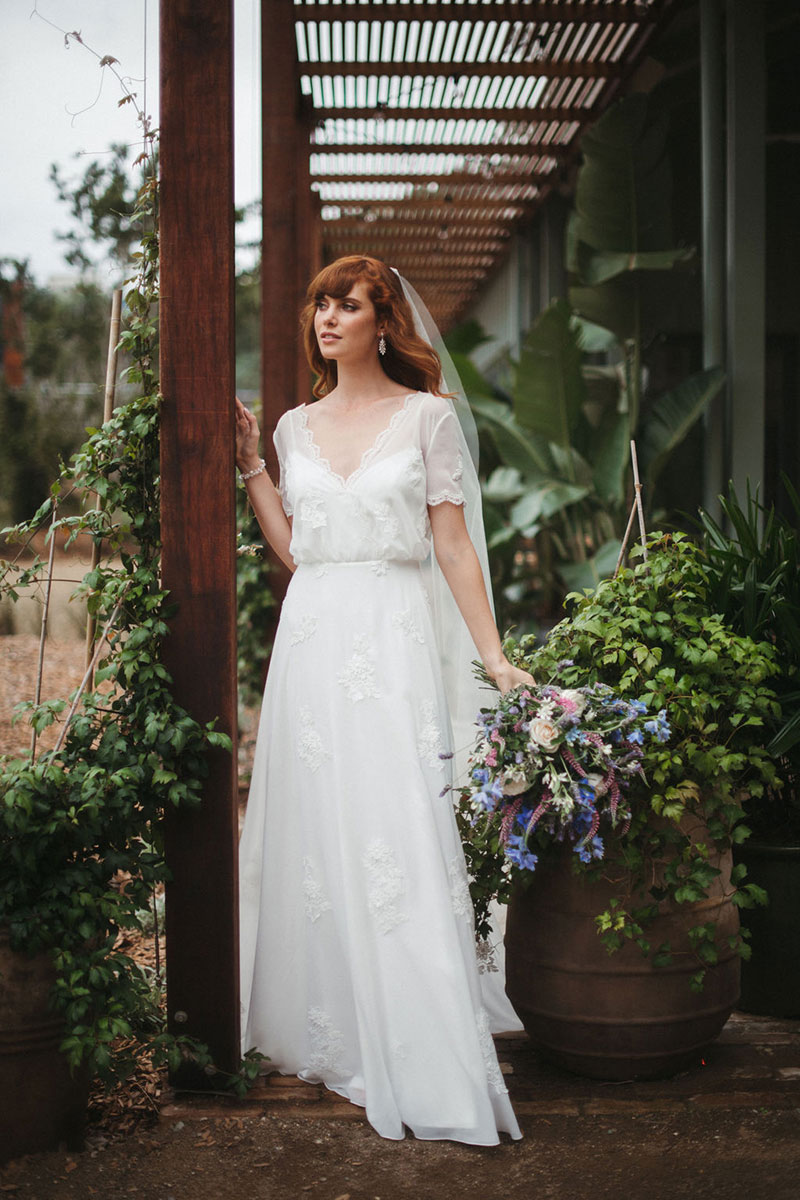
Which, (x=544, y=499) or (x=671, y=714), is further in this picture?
(x=544, y=499)

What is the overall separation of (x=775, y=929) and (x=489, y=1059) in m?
1.07

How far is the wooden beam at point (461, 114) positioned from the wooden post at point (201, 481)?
4.99 metres

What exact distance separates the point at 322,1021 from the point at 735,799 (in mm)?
1209

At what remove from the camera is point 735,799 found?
2830 mm

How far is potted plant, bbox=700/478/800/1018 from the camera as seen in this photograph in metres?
3.17

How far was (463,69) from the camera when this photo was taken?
6809 millimetres

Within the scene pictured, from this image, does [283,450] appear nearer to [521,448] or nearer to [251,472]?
[251,472]

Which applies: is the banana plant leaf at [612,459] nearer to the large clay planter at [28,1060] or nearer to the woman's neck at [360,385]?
the woman's neck at [360,385]

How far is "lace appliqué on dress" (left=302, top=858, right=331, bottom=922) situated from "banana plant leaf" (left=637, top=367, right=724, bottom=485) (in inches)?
157

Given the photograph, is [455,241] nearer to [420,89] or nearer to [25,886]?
[420,89]

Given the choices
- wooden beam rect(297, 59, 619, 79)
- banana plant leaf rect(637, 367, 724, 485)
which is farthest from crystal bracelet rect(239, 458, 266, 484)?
wooden beam rect(297, 59, 619, 79)

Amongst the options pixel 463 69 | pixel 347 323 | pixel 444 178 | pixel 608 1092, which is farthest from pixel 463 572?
pixel 444 178

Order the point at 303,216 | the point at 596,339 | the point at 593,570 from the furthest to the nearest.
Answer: the point at 596,339, the point at 303,216, the point at 593,570

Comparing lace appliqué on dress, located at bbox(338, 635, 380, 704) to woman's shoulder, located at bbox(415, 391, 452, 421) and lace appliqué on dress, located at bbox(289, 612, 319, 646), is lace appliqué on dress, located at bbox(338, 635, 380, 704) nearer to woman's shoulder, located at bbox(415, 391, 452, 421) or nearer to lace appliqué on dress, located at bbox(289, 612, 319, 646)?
lace appliqué on dress, located at bbox(289, 612, 319, 646)
